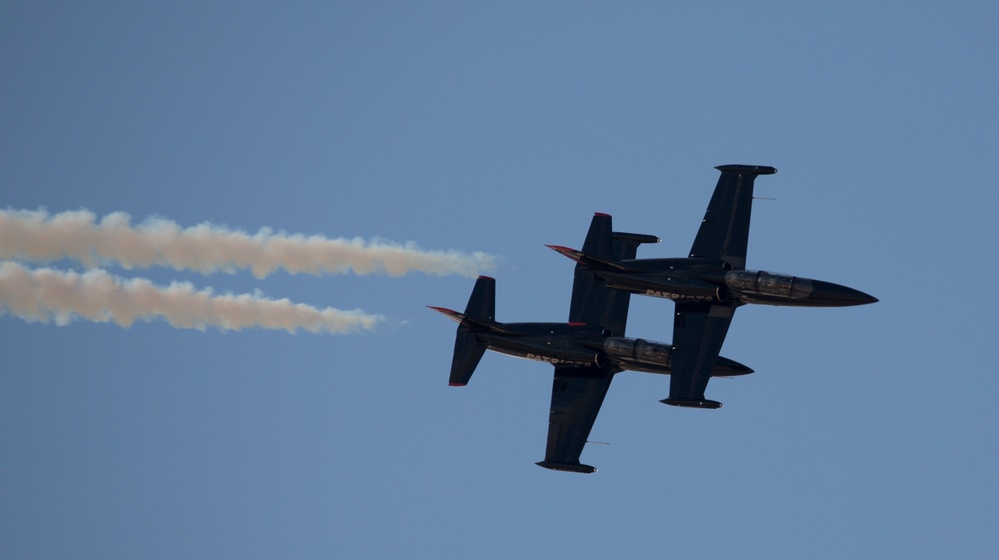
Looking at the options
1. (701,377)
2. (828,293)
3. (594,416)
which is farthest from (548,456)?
(828,293)

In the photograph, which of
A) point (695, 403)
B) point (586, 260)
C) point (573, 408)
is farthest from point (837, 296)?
point (573, 408)

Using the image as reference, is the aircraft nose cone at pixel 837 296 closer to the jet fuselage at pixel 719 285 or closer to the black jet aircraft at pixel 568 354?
the jet fuselage at pixel 719 285

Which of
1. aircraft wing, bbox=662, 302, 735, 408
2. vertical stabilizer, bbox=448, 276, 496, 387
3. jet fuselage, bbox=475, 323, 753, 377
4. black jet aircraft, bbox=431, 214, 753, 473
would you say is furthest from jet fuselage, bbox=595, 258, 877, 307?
vertical stabilizer, bbox=448, 276, 496, 387

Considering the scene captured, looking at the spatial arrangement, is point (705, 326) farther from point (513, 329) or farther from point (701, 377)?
point (513, 329)

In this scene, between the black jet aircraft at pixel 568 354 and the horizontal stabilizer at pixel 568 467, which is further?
the black jet aircraft at pixel 568 354

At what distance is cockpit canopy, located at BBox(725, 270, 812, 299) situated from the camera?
85438 mm

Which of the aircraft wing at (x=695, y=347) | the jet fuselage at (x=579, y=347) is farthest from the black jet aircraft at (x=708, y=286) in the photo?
the jet fuselage at (x=579, y=347)

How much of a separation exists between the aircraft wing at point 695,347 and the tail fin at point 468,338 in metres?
9.35

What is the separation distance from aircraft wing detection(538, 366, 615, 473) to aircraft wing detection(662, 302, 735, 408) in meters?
4.40

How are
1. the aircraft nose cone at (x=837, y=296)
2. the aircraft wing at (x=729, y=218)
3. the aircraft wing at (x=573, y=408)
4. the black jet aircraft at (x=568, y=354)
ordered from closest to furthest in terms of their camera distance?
the aircraft nose cone at (x=837, y=296)
the aircraft wing at (x=729, y=218)
the black jet aircraft at (x=568, y=354)
the aircraft wing at (x=573, y=408)

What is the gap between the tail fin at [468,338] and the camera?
88500mm

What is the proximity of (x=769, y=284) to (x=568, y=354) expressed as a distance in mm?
10422

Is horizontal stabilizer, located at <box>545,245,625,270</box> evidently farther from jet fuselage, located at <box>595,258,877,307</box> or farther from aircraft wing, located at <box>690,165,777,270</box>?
aircraft wing, located at <box>690,165,777,270</box>

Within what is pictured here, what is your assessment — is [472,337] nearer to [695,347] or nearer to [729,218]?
[695,347]
